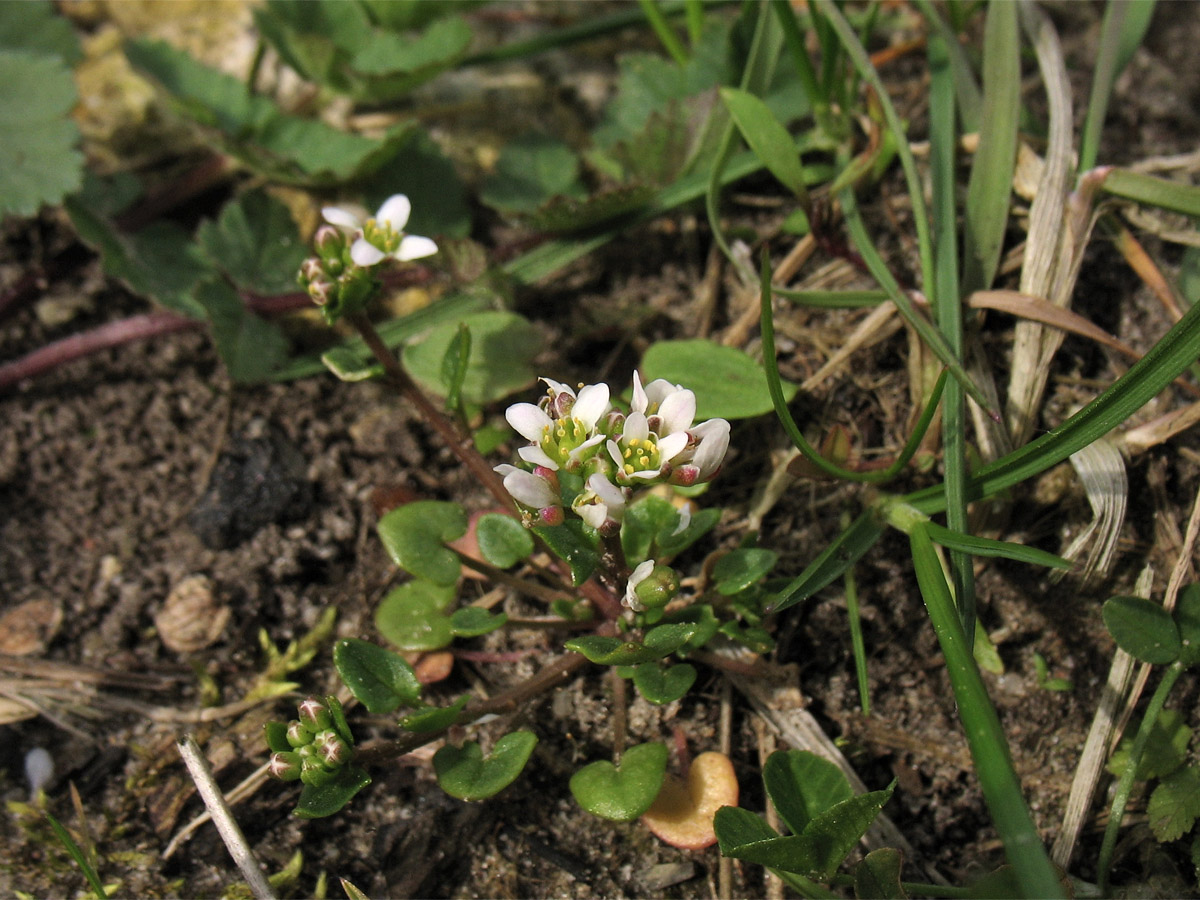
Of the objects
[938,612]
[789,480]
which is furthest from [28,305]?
[938,612]

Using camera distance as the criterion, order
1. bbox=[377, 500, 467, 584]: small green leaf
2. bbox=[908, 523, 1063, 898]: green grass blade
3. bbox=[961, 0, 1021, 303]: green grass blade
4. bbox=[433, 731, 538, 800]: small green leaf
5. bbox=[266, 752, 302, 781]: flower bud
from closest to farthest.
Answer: bbox=[908, 523, 1063, 898]: green grass blade → bbox=[266, 752, 302, 781]: flower bud → bbox=[433, 731, 538, 800]: small green leaf → bbox=[377, 500, 467, 584]: small green leaf → bbox=[961, 0, 1021, 303]: green grass blade

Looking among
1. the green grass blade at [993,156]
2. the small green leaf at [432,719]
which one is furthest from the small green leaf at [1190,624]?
the small green leaf at [432,719]

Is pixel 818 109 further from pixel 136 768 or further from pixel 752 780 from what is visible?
pixel 136 768

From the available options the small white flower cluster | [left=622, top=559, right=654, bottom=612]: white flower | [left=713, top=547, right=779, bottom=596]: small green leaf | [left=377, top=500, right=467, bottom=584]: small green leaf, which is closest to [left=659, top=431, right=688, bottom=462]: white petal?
the small white flower cluster

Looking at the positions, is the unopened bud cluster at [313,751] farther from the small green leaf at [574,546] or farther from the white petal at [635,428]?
the white petal at [635,428]

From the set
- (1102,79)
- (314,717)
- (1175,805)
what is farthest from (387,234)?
(1175,805)

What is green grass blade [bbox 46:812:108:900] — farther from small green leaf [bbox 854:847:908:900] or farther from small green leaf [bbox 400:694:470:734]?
small green leaf [bbox 854:847:908:900]
